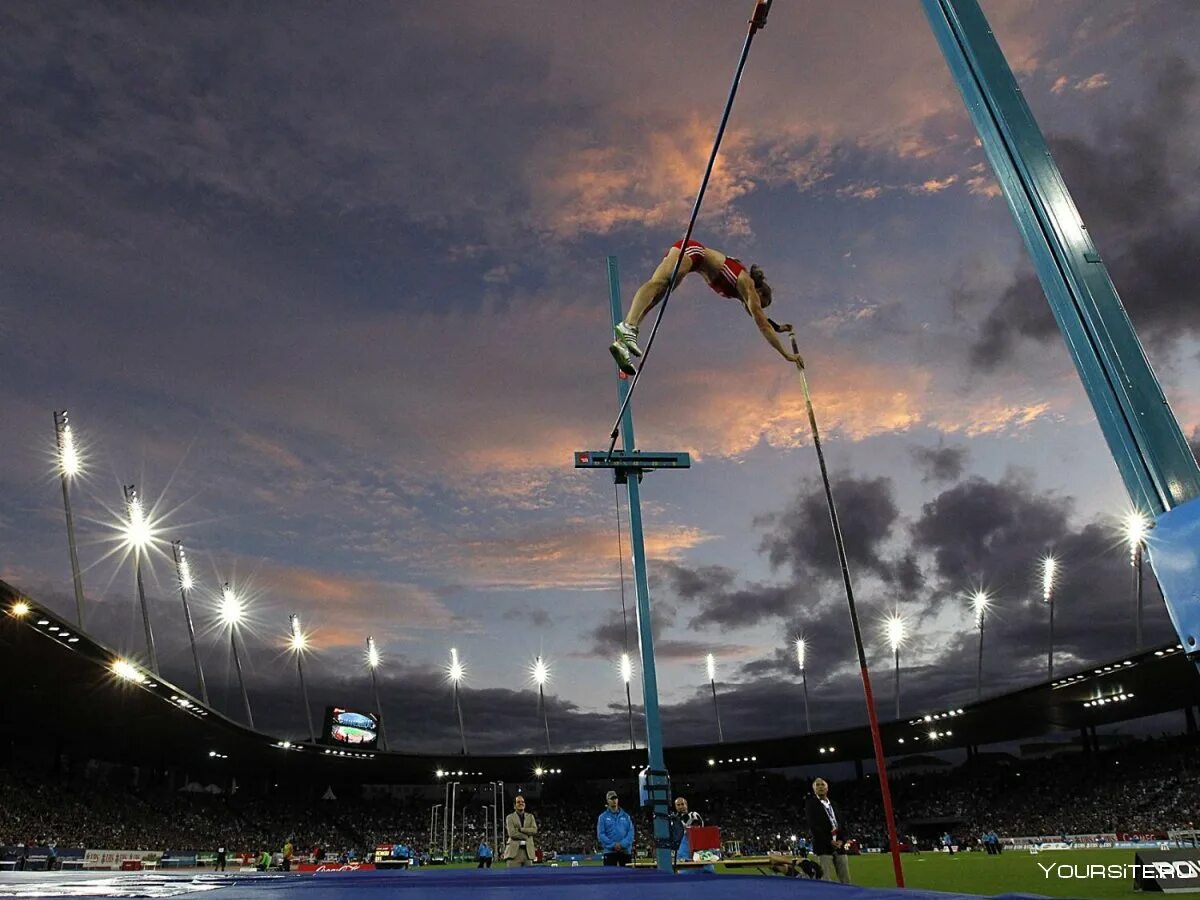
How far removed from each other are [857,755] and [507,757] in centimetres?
2030

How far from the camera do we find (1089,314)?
2.32 metres

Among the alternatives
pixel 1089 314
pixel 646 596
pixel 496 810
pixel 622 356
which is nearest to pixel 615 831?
pixel 646 596

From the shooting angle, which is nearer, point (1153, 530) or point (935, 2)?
point (1153, 530)

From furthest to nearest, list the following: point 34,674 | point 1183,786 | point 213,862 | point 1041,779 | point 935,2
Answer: point 1041,779 < point 1183,786 < point 213,862 < point 34,674 < point 935,2

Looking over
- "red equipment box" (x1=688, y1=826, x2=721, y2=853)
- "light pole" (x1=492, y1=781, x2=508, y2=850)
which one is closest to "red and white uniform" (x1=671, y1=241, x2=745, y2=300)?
"red equipment box" (x1=688, y1=826, x2=721, y2=853)

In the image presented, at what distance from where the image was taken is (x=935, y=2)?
2.89 meters

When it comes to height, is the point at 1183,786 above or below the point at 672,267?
below

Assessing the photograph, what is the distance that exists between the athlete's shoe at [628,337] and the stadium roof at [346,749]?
17.3m

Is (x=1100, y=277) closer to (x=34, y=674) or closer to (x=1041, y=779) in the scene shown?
(x=34, y=674)

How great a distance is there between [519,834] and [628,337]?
6.70 meters

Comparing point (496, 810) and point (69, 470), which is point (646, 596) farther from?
point (496, 810)

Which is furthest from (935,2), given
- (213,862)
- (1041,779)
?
(1041,779)

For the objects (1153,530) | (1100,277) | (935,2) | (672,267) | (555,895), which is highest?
(672,267)

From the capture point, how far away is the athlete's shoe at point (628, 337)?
6613 millimetres
